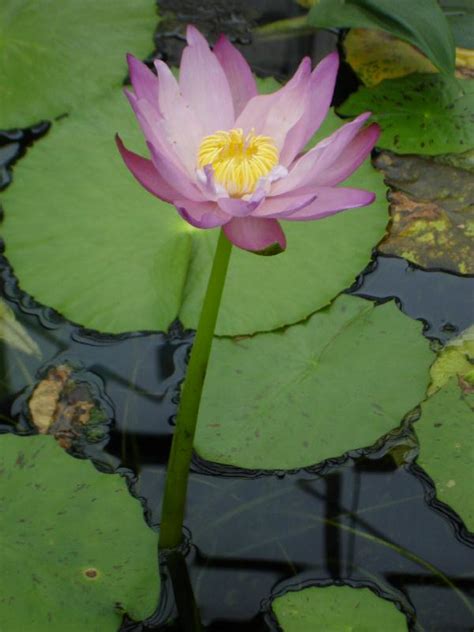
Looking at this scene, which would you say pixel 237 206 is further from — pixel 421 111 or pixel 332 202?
pixel 421 111

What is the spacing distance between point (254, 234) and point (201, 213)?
96mm

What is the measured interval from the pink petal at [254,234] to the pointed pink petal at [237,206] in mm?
31

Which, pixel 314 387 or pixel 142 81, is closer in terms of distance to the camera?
pixel 142 81

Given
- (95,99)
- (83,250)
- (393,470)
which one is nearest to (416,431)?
(393,470)

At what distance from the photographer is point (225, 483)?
5.98 ft

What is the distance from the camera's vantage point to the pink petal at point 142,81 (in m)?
1.47

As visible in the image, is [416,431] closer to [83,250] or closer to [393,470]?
[393,470]

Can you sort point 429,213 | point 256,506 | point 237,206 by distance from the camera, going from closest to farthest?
point 237,206
point 256,506
point 429,213

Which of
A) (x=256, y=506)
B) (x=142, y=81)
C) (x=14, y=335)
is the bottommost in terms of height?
(x=256, y=506)

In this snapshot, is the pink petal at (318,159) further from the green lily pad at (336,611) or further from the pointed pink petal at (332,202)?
the green lily pad at (336,611)

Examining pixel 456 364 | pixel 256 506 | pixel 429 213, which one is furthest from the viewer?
pixel 429 213

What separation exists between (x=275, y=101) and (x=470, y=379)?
79 centimetres

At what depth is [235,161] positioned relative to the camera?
1445 mm

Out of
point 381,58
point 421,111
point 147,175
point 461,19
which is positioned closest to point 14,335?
point 147,175
